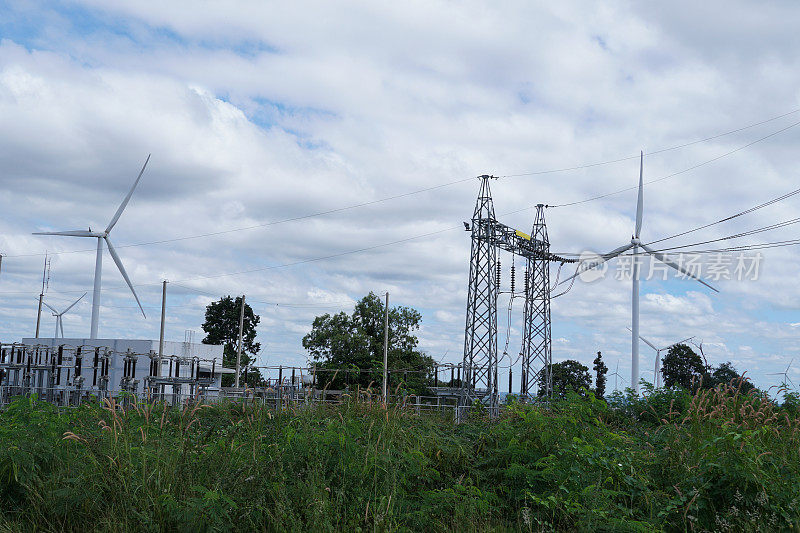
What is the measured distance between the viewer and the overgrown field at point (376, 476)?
7.20 meters

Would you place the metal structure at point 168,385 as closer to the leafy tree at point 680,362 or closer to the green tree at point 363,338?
the green tree at point 363,338

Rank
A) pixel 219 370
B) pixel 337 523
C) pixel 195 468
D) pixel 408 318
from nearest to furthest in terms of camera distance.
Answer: pixel 337 523 < pixel 195 468 < pixel 219 370 < pixel 408 318

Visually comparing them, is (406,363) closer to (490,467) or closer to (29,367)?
(29,367)

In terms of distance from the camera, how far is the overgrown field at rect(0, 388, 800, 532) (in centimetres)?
720

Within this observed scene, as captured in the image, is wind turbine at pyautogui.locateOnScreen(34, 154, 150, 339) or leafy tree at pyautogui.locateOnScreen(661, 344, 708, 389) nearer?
wind turbine at pyautogui.locateOnScreen(34, 154, 150, 339)

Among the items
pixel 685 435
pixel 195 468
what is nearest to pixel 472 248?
pixel 685 435

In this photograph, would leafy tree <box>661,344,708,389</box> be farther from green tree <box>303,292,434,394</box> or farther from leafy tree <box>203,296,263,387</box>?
leafy tree <box>203,296,263,387</box>

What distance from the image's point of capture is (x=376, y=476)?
25.6 ft

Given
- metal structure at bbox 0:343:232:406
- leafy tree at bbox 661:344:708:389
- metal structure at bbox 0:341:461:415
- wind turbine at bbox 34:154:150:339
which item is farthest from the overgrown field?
leafy tree at bbox 661:344:708:389

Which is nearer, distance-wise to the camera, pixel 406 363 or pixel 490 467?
pixel 490 467

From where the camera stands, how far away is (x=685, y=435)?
957 centimetres

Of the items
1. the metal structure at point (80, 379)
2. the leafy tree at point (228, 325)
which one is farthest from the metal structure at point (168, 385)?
the leafy tree at point (228, 325)

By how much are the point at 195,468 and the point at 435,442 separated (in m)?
3.12

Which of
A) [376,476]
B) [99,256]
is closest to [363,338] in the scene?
[99,256]
